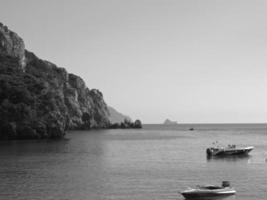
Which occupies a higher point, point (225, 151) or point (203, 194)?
point (225, 151)

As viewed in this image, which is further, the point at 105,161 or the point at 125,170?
the point at 105,161

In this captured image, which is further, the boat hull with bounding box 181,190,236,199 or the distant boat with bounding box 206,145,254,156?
the distant boat with bounding box 206,145,254,156

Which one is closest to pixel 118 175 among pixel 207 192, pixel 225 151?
pixel 207 192

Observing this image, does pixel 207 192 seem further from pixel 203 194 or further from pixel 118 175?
pixel 118 175

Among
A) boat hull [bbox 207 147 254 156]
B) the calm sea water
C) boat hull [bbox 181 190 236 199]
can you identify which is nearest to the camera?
boat hull [bbox 181 190 236 199]

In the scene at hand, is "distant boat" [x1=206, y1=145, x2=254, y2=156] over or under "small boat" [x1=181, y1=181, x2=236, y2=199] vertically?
over

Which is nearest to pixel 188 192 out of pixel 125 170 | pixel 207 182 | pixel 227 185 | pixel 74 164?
pixel 227 185

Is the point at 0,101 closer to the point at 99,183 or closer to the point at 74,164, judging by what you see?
the point at 74,164

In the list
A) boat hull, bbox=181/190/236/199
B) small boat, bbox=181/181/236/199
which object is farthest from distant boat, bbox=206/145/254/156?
boat hull, bbox=181/190/236/199

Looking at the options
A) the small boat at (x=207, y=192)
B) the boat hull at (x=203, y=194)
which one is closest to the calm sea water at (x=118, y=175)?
the small boat at (x=207, y=192)

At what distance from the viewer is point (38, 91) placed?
18600 cm

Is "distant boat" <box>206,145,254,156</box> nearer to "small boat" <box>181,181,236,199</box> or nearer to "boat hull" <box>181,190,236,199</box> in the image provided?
"small boat" <box>181,181,236,199</box>

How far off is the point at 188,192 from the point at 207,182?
16073mm

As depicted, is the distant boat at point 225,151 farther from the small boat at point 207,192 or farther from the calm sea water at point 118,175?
the small boat at point 207,192
